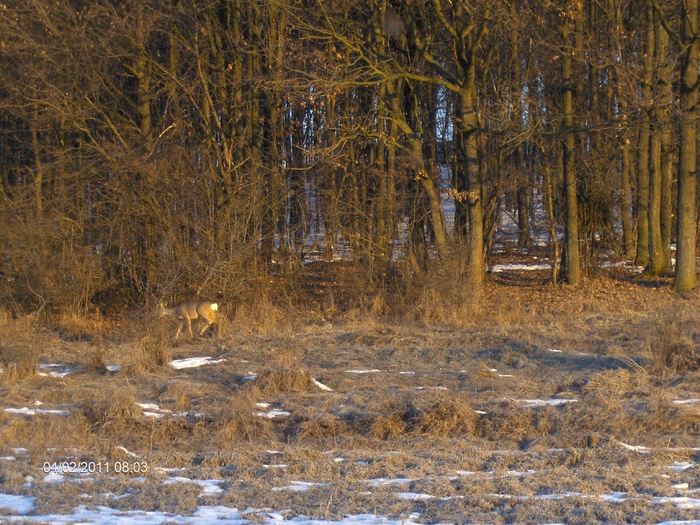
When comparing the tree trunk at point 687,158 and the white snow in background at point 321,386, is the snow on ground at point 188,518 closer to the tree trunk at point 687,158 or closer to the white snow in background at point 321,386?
the white snow in background at point 321,386

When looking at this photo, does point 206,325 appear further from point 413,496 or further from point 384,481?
point 413,496

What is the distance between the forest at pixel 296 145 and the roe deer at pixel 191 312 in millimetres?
1129

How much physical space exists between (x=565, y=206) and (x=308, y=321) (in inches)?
279

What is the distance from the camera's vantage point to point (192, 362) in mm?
10758

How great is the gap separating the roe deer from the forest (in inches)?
44.4

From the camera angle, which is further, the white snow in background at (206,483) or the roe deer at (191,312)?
the roe deer at (191,312)

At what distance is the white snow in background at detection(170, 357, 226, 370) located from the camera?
414 inches

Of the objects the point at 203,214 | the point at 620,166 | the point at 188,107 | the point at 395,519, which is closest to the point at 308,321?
the point at 203,214

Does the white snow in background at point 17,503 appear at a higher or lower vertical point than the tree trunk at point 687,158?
lower

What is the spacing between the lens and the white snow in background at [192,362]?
10.5 metres

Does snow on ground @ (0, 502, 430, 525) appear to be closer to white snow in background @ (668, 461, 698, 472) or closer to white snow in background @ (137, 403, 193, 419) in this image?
white snow in background @ (668, 461, 698, 472)

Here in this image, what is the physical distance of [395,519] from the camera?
17.0ft
